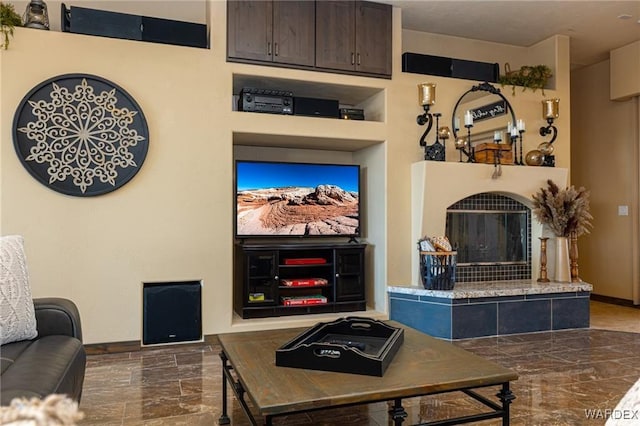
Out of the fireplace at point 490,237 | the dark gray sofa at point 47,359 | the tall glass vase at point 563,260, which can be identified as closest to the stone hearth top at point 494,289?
the tall glass vase at point 563,260

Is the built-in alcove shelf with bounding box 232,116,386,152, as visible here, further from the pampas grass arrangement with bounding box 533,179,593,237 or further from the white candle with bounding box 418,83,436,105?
the pampas grass arrangement with bounding box 533,179,593,237

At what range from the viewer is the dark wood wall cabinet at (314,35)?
13.3ft

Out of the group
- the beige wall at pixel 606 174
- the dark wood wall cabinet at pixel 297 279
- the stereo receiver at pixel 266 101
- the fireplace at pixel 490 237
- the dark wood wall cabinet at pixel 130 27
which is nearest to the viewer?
the dark wood wall cabinet at pixel 130 27

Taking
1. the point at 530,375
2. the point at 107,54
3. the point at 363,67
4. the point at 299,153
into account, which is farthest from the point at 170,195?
the point at 530,375

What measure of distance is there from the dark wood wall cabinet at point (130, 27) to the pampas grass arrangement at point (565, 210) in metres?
3.62

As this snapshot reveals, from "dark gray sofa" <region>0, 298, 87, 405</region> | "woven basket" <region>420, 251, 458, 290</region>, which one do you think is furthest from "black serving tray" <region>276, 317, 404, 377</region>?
"woven basket" <region>420, 251, 458, 290</region>

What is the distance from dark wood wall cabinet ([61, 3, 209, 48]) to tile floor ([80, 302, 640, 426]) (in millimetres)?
2548

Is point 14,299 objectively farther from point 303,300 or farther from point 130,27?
point 303,300

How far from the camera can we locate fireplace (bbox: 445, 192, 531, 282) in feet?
15.7

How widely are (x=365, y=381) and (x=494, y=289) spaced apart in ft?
9.46

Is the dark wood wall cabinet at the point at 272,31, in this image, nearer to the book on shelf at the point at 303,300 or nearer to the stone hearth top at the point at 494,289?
the book on shelf at the point at 303,300

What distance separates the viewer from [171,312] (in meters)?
3.79

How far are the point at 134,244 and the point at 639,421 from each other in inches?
139

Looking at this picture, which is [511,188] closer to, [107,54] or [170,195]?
[170,195]
